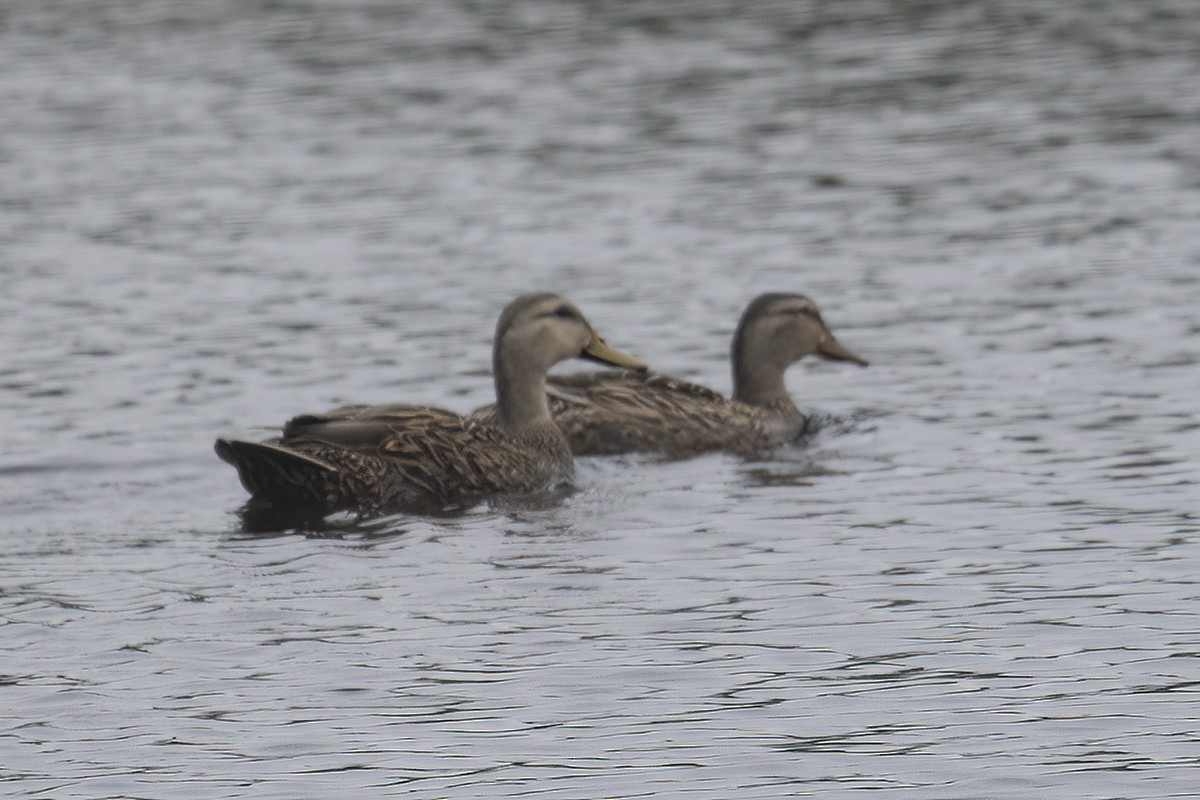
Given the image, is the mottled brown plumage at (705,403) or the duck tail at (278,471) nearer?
the duck tail at (278,471)

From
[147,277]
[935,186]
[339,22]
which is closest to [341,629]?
[147,277]

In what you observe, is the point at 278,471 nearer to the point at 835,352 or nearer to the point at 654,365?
the point at 835,352

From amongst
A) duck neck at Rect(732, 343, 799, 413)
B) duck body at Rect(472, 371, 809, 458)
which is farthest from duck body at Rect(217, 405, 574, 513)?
duck neck at Rect(732, 343, 799, 413)

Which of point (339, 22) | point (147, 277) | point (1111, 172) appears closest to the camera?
point (147, 277)

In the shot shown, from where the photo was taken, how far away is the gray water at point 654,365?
797 cm

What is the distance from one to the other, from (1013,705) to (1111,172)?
47.1ft

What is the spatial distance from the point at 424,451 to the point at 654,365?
13.0ft

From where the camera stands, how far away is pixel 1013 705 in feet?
26.6

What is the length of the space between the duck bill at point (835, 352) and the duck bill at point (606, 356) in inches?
64.8

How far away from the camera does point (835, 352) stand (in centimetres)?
1505

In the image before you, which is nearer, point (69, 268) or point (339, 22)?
point (69, 268)

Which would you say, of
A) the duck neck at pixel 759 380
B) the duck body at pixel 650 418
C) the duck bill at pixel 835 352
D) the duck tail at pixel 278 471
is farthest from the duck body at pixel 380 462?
the duck bill at pixel 835 352

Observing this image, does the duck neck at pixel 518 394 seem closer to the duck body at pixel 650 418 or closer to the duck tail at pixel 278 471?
the duck body at pixel 650 418

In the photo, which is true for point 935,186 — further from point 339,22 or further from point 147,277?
point 339,22
